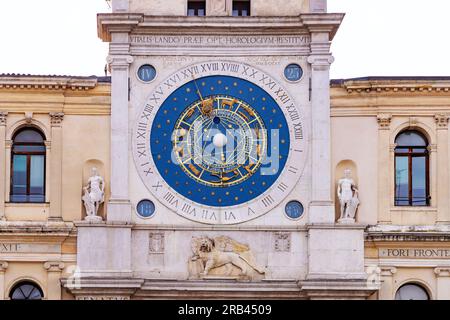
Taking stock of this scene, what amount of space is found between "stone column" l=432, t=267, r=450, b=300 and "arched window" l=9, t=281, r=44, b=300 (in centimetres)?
899

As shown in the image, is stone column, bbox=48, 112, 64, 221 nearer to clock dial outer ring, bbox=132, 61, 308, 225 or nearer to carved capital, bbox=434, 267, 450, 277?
clock dial outer ring, bbox=132, 61, 308, 225

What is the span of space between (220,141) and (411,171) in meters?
4.48

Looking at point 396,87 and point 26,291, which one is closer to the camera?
point 26,291

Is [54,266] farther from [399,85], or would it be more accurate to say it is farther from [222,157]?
[399,85]

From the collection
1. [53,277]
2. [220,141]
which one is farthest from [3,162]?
[220,141]

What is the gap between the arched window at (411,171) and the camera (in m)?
47.7

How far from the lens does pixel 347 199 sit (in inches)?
1855

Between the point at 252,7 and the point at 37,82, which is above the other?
the point at 252,7

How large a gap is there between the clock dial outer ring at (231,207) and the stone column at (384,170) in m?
1.75

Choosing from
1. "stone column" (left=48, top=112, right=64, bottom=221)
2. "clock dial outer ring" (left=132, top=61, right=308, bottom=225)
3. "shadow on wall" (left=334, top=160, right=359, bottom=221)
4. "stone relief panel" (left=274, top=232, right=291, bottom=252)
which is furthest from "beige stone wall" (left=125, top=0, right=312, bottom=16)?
"stone relief panel" (left=274, top=232, right=291, bottom=252)

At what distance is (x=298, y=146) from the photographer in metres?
47.5

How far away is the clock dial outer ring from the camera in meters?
47.2

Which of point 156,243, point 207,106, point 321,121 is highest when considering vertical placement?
point 207,106

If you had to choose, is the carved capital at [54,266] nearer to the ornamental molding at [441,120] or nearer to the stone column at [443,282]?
the stone column at [443,282]
